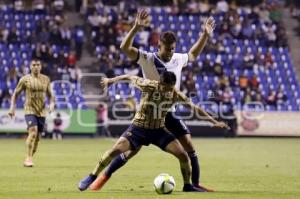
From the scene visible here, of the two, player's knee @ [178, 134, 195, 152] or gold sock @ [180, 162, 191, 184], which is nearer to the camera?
gold sock @ [180, 162, 191, 184]

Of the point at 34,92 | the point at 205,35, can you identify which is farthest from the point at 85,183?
the point at 34,92

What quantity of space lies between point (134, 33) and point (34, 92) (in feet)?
26.1

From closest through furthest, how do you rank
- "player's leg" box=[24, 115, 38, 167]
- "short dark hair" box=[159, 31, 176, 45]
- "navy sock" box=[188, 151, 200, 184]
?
"short dark hair" box=[159, 31, 176, 45] → "navy sock" box=[188, 151, 200, 184] → "player's leg" box=[24, 115, 38, 167]

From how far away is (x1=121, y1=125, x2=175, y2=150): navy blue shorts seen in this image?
40.4ft

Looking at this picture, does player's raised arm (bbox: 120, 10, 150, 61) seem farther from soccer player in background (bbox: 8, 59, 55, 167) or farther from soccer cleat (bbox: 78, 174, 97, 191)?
soccer player in background (bbox: 8, 59, 55, 167)

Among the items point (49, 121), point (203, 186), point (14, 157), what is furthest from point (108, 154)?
point (49, 121)

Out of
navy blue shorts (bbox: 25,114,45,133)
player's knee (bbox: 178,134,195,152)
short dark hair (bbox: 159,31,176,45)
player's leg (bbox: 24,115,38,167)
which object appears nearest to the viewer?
short dark hair (bbox: 159,31,176,45)

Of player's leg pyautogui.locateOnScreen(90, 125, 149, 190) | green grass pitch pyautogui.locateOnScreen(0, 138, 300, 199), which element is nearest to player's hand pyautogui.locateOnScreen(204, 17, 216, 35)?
player's leg pyautogui.locateOnScreen(90, 125, 149, 190)

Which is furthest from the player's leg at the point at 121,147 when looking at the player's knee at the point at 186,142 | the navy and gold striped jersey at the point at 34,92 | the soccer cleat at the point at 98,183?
the navy and gold striped jersey at the point at 34,92

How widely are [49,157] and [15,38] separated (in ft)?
57.6

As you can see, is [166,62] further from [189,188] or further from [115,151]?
[189,188]

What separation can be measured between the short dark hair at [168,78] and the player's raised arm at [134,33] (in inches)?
21.3

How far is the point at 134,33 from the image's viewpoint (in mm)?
11281

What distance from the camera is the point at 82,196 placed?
11.7 metres
